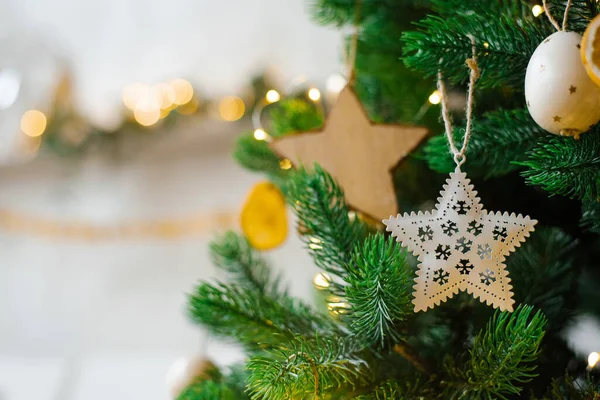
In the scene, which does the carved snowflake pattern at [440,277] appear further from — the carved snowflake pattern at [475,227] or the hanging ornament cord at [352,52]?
the hanging ornament cord at [352,52]

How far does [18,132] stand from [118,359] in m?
0.50

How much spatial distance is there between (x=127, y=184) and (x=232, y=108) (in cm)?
36

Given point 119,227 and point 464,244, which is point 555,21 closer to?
point 464,244

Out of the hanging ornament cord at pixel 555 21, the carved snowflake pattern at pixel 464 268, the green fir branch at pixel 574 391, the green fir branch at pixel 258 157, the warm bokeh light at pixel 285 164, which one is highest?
the green fir branch at pixel 258 157

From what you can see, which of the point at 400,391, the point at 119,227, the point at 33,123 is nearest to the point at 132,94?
the point at 33,123

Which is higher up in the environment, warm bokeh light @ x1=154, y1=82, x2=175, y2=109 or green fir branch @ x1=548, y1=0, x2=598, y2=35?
warm bokeh light @ x1=154, y1=82, x2=175, y2=109

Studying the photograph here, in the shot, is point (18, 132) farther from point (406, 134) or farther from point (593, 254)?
point (593, 254)

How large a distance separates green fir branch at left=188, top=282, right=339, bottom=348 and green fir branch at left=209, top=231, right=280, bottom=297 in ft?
0.27

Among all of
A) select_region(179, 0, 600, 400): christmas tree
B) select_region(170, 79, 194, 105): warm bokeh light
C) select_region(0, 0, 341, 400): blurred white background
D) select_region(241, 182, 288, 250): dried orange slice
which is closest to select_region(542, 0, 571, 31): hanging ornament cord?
select_region(179, 0, 600, 400): christmas tree

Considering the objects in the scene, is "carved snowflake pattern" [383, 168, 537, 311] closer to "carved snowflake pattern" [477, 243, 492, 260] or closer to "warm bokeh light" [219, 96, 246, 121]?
"carved snowflake pattern" [477, 243, 492, 260]

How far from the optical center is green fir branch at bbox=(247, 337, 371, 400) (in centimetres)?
30

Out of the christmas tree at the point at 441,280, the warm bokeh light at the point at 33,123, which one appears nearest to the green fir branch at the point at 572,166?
the christmas tree at the point at 441,280

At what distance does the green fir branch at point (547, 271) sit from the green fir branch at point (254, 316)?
14cm

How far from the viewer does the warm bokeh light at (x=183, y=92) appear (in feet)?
3.54
